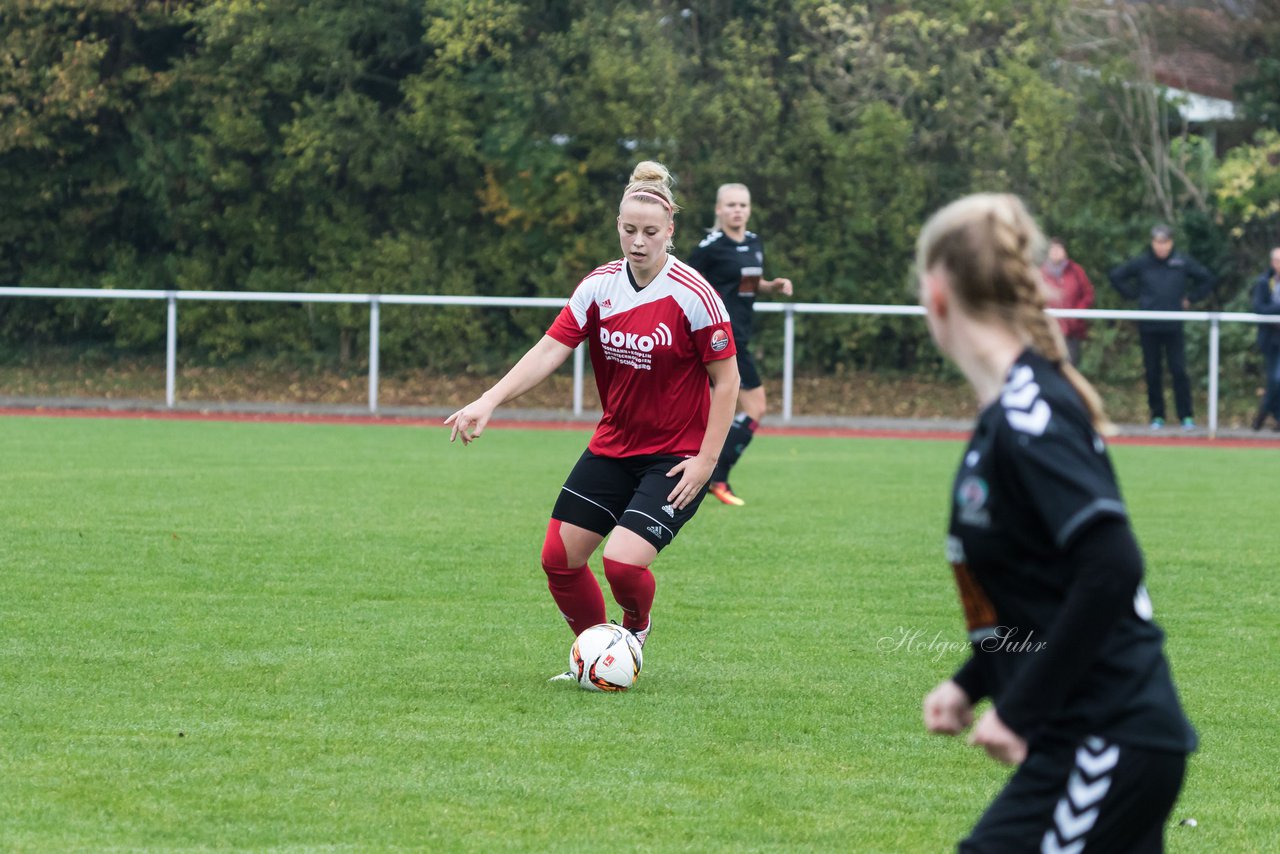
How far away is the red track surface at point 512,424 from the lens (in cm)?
1964

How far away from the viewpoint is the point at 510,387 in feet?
19.7

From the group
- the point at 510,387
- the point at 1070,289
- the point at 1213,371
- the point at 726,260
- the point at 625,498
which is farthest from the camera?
the point at 1070,289

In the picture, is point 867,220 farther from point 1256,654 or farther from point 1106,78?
point 1256,654

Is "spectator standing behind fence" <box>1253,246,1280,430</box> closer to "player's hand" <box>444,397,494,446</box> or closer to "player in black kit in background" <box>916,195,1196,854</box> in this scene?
"player's hand" <box>444,397,494,446</box>

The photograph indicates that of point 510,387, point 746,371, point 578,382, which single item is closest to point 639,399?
point 510,387

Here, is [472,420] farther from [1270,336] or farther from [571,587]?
[1270,336]

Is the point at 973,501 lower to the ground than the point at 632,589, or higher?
higher

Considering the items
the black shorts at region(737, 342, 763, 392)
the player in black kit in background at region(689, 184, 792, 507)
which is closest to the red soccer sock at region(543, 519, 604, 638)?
the player in black kit in background at region(689, 184, 792, 507)

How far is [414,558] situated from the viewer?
909cm

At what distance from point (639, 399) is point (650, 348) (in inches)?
8.7

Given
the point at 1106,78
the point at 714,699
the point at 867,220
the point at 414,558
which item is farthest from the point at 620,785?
the point at 1106,78

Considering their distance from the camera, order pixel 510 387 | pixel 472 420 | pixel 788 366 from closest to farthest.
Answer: pixel 472 420 → pixel 510 387 → pixel 788 366

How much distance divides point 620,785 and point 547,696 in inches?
48.8

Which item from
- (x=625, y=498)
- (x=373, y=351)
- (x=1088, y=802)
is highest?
(x=1088, y=802)
